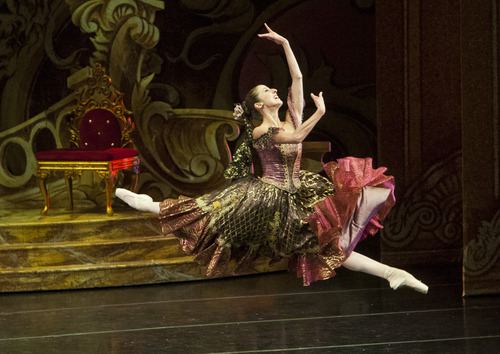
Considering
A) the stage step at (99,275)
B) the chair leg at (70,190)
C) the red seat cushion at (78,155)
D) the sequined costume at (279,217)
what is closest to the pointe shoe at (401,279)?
the sequined costume at (279,217)

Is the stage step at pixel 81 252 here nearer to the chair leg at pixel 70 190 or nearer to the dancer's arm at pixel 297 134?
the chair leg at pixel 70 190

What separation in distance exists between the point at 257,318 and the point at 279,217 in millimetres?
950

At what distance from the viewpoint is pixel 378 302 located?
589 centimetres

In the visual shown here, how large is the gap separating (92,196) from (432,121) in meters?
2.98

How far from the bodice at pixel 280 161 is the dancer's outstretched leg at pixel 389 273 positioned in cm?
51

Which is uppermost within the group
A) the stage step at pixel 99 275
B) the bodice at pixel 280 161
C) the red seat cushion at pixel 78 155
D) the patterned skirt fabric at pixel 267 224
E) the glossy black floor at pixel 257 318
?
the red seat cushion at pixel 78 155

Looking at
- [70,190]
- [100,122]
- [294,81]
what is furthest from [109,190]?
[294,81]

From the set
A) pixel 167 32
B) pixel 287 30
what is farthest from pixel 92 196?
pixel 287 30

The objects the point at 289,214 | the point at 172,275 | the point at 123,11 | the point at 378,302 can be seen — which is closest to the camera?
the point at 289,214

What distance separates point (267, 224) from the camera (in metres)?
4.89

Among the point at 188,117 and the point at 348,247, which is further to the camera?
the point at 188,117

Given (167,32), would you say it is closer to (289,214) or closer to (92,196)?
(92,196)

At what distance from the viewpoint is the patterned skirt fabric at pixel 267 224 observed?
488 cm

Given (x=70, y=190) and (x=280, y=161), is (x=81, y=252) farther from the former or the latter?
(x=280, y=161)
